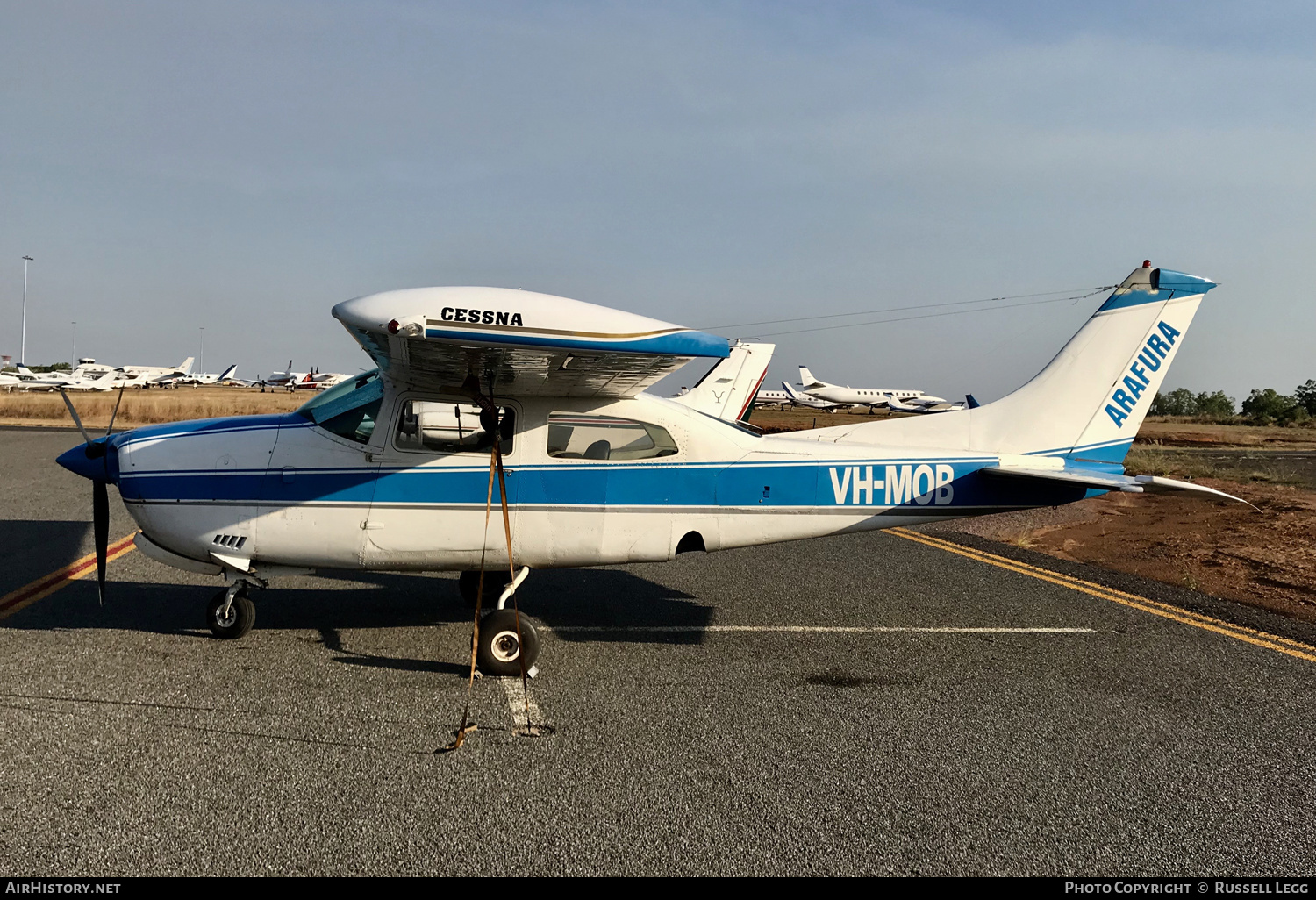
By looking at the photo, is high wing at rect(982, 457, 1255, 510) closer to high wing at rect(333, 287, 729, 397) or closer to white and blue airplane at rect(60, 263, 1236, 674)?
white and blue airplane at rect(60, 263, 1236, 674)

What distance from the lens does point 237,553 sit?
587cm

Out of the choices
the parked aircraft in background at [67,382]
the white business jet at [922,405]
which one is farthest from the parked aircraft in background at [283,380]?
the white business jet at [922,405]

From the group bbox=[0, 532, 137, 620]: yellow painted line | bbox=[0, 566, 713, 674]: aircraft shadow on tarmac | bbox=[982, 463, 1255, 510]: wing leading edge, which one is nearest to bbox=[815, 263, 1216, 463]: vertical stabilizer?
Result: bbox=[982, 463, 1255, 510]: wing leading edge

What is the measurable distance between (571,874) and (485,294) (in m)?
2.93

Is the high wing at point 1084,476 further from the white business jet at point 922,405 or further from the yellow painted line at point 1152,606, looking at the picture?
the white business jet at point 922,405

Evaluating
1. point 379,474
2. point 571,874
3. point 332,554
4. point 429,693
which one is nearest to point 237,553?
point 332,554

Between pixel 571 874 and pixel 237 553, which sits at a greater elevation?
pixel 237 553

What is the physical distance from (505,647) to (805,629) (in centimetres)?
252

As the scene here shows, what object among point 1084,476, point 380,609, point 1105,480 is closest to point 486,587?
point 380,609

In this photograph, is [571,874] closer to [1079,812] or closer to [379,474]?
[1079,812]

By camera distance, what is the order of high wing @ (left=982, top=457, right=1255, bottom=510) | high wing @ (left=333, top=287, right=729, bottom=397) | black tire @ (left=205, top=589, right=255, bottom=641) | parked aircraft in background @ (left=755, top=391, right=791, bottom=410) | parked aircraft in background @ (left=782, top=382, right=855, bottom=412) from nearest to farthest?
high wing @ (left=333, top=287, right=729, bottom=397) < black tire @ (left=205, top=589, right=255, bottom=641) < high wing @ (left=982, top=457, right=1255, bottom=510) < parked aircraft in background @ (left=782, top=382, right=855, bottom=412) < parked aircraft in background @ (left=755, top=391, right=791, bottom=410)

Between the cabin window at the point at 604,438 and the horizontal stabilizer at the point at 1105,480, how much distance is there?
9.34 ft

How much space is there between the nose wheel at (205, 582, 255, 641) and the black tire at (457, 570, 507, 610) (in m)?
1.83

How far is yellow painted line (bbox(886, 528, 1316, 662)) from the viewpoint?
21.0 feet
